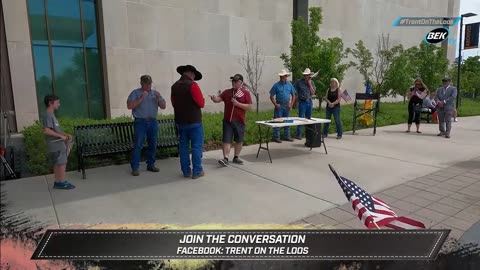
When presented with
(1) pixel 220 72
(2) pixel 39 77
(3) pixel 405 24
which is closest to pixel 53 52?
(2) pixel 39 77

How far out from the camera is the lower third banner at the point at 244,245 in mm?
2967

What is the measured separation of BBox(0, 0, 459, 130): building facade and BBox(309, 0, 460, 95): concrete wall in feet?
13.0

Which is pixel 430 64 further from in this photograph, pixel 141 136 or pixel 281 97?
pixel 141 136

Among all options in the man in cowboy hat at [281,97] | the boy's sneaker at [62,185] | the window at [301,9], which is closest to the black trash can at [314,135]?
the man in cowboy hat at [281,97]

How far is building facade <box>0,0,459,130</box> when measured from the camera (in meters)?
9.69

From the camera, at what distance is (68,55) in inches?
434

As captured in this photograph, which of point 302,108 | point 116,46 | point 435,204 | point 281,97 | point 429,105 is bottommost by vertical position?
point 435,204

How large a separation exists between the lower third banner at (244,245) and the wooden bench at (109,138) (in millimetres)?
2867

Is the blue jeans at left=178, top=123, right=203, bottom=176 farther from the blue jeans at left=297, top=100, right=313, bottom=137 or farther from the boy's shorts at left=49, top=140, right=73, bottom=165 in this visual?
the blue jeans at left=297, top=100, right=313, bottom=137

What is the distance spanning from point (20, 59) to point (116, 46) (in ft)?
9.43

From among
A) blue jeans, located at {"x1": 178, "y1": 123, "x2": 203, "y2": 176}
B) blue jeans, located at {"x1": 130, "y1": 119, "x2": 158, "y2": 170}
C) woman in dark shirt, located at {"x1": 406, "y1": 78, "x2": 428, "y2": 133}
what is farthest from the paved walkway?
woman in dark shirt, located at {"x1": 406, "y1": 78, "x2": 428, "y2": 133}

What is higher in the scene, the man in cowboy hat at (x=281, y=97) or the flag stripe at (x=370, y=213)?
the man in cowboy hat at (x=281, y=97)

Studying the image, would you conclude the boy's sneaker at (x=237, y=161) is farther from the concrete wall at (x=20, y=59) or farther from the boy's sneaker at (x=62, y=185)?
the concrete wall at (x=20, y=59)

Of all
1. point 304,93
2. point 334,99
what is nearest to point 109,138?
point 304,93
